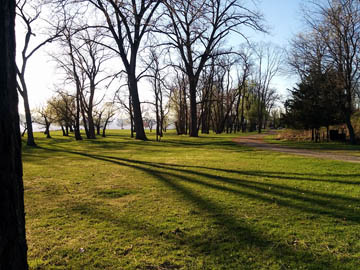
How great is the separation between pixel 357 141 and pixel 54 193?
21206 millimetres

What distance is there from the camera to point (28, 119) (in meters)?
20.0

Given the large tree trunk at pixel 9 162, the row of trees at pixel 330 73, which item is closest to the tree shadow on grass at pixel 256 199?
the large tree trunk at pixel 9 162

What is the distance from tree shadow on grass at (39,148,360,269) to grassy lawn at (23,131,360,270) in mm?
14

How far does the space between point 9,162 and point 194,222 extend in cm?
263

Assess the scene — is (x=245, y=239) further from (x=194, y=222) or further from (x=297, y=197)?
(x=297, y=197)

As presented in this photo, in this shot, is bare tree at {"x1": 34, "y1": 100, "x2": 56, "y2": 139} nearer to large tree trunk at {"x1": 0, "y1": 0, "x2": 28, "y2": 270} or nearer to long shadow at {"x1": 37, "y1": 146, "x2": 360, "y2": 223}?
long shadow at {"x1": 37, "y1": 146, "x2": 360, "y2": 223}

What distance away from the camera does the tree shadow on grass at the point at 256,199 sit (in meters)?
2.71

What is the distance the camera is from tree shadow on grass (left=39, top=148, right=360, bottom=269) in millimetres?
2707

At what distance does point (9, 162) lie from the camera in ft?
6.09

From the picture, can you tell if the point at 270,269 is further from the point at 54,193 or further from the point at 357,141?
the point at 357,141

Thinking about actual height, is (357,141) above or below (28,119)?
below

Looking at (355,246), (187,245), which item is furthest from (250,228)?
(355,246)

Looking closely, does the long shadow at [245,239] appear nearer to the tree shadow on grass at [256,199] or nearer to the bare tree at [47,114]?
the tree shadow on grass at [256,199]

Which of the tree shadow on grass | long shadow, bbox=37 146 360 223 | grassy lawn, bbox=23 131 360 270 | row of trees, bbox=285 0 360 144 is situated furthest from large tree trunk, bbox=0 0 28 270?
row of trees, bbox=285 0 360 144
